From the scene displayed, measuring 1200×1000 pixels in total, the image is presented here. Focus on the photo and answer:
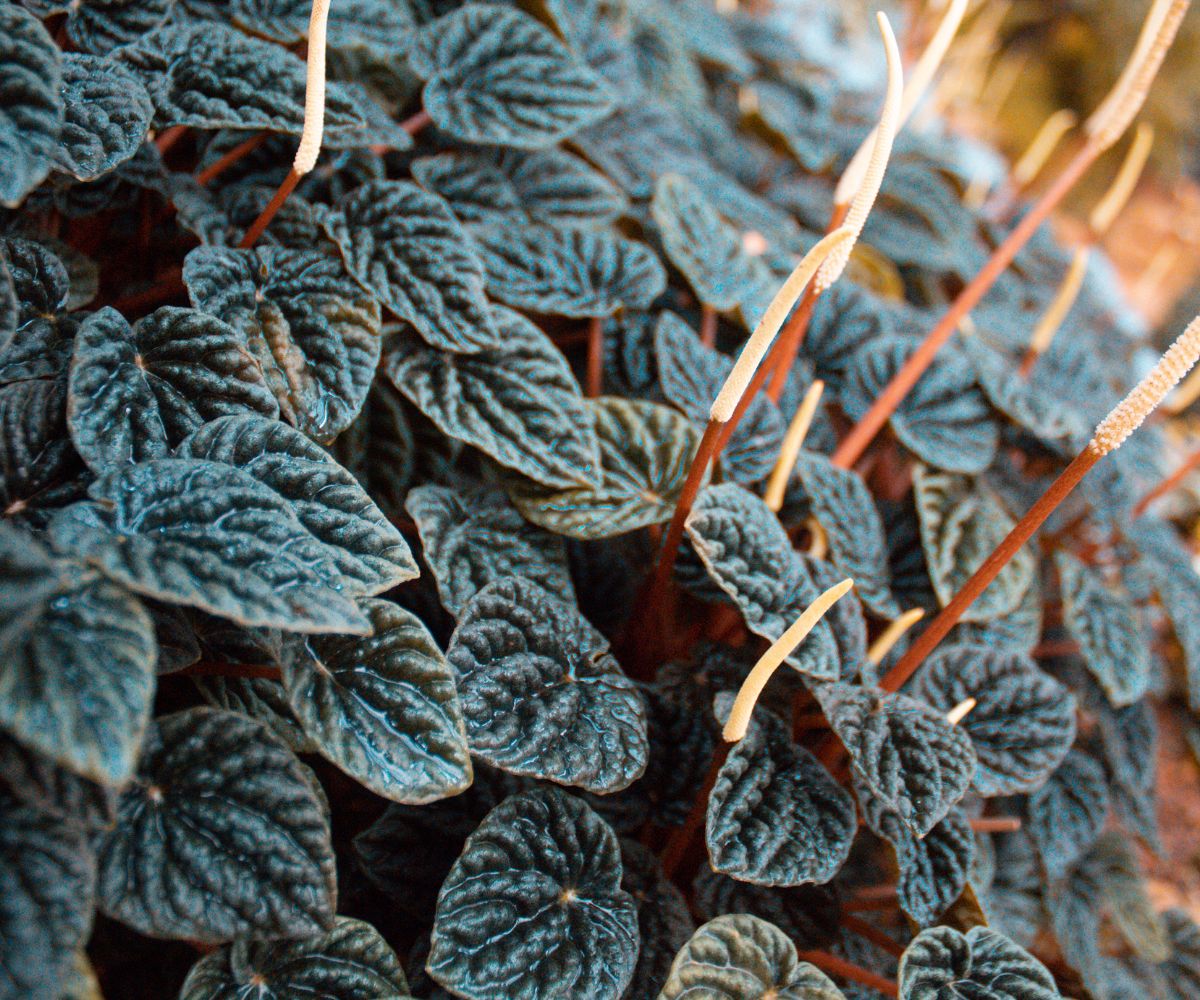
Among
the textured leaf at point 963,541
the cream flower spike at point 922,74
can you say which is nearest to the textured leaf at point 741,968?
the textured leaf at point 963,541

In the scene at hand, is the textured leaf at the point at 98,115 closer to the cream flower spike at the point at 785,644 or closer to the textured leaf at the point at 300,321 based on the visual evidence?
the textured leaf at the point at 300,321

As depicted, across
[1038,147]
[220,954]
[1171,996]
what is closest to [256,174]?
[220,954]

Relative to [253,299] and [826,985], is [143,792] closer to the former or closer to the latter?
[253,299]

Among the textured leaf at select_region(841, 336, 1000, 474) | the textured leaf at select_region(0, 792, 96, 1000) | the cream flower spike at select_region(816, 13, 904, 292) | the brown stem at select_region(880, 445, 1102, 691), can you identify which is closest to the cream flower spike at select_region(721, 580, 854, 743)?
the brown stem at select_region(880, 445, 1102, 691)

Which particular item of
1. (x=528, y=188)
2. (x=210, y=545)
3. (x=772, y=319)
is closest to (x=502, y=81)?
(x=528, y=188)

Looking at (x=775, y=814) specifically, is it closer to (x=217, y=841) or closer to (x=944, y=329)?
(x=217, y=841)

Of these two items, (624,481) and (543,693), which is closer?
(543,693)
